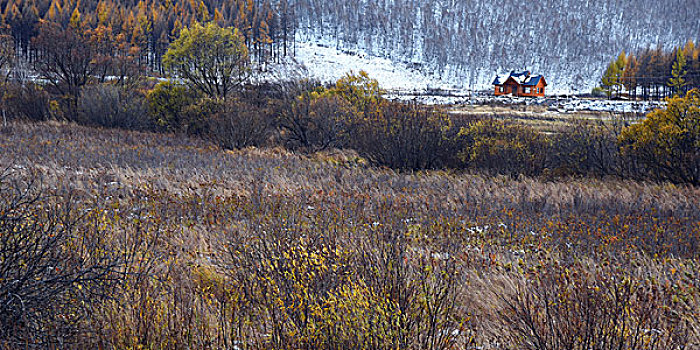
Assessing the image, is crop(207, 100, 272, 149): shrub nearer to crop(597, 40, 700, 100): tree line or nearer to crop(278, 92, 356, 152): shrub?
crop(278, 92, 356, 152): shrub

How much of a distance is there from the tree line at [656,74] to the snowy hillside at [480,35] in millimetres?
25315

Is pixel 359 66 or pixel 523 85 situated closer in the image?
pixel 523 85

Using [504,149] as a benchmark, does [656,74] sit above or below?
above

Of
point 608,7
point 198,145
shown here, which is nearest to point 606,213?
point 198,145

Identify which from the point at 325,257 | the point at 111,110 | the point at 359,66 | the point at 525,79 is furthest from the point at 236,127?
the point at 359,66

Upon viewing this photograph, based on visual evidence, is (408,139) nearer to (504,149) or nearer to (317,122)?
(504,149)

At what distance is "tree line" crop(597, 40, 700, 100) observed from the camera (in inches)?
2100

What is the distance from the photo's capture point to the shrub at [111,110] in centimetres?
2239

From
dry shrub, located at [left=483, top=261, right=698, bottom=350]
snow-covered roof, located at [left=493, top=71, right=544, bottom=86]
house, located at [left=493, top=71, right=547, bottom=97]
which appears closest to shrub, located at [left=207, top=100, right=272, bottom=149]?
dry shrub, located at [left=483, top=261, right=698, bottom=350]

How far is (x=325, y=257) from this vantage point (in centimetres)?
376

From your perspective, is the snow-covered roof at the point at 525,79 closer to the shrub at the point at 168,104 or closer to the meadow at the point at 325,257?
the shrub at the point at 168,104

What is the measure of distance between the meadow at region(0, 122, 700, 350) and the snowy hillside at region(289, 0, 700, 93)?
65.4 m

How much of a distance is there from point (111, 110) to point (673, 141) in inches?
907

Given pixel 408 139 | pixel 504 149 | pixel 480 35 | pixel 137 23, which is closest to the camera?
pixel 504 149
